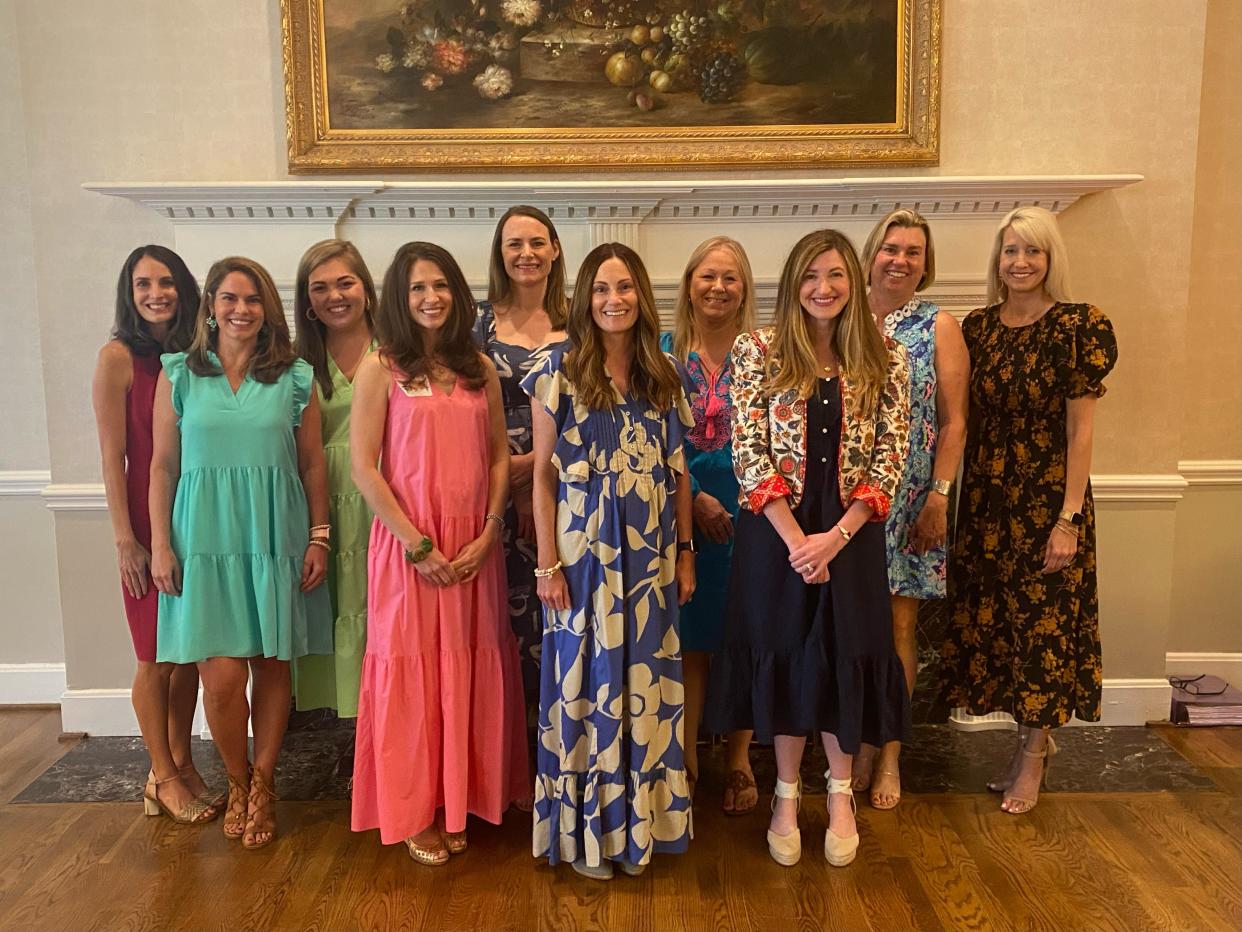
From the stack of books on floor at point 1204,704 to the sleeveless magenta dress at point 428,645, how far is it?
93.5 inches

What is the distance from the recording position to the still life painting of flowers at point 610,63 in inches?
115

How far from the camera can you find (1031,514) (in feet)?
7.96

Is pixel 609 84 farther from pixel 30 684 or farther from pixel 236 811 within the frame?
pixel 30 684

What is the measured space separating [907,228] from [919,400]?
1.50 feet

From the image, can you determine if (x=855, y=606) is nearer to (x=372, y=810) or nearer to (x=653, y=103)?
(x=372, y=810)

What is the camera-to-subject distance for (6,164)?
3.13 metres

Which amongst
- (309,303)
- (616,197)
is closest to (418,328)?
(309,303)

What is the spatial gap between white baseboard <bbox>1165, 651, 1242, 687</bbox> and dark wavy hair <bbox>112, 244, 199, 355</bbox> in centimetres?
350

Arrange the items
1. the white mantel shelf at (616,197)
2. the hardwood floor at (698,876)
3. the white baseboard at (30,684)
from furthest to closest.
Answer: the white baseboard at (30,684) < the white mantel shelf at (616,197) < the hardwood floor at (698,876)

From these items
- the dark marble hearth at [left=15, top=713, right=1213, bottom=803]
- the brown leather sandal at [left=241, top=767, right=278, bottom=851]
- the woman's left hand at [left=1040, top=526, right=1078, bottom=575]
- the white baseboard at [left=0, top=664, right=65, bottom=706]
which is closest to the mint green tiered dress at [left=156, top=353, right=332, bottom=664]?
the brown leather sandal at [left=241, top=767, right=278, bottom=851]

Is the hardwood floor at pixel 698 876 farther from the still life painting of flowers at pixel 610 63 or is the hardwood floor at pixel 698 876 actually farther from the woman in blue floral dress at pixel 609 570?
the still life painting of flowers at pixel 610 63

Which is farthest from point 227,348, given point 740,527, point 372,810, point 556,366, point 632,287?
point 740,527

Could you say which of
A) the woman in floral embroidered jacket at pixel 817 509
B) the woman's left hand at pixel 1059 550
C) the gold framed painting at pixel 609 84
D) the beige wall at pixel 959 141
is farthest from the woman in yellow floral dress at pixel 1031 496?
the gold framed painting at pixel 609 84

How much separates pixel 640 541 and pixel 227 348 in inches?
45.9
